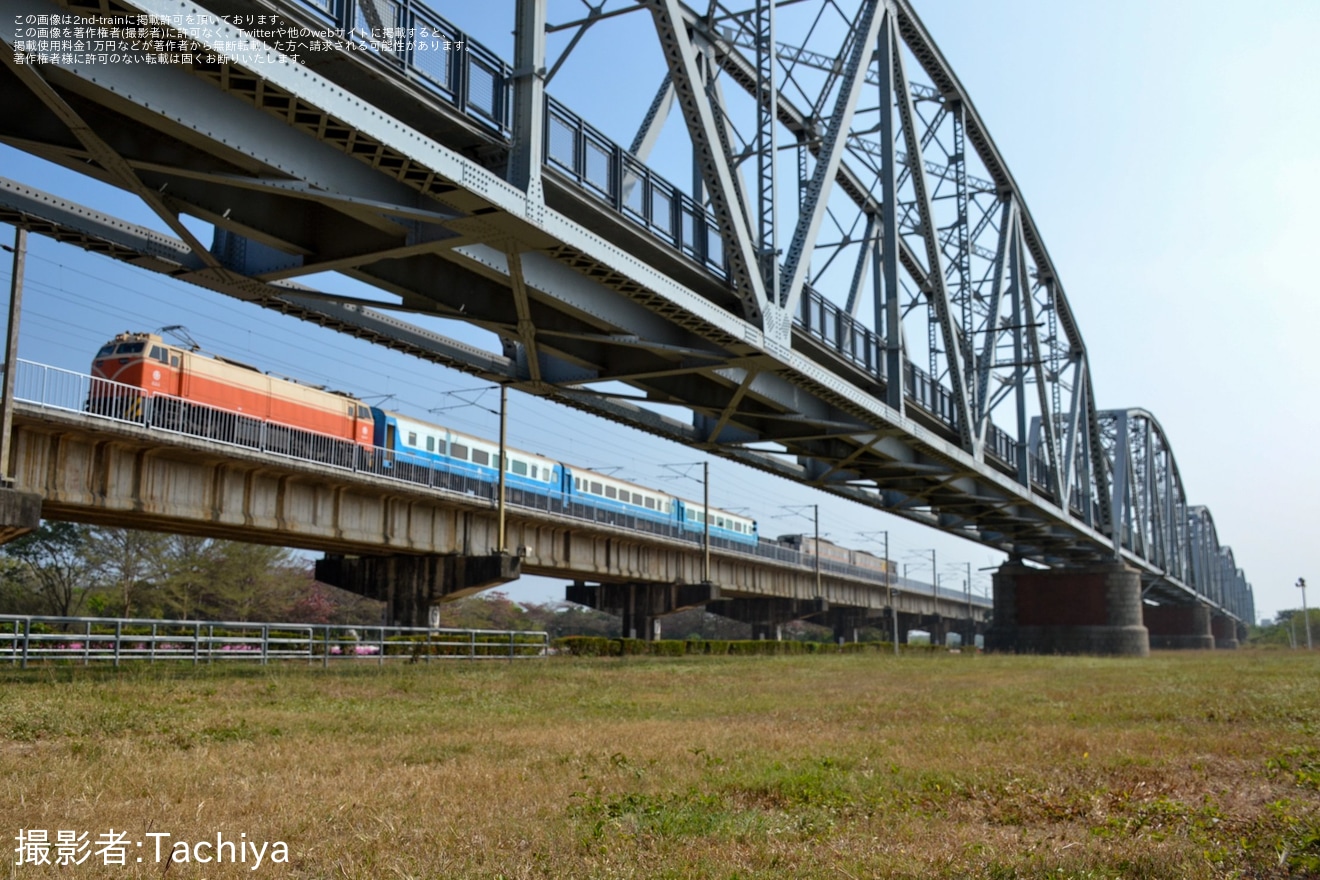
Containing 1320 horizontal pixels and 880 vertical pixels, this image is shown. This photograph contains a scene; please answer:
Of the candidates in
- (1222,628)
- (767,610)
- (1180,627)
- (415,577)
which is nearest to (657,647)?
(415,577)

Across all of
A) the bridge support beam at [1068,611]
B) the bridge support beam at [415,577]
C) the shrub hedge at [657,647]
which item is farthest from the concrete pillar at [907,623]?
the bridge support beam at [415,577]

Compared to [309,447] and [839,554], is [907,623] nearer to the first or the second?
[839,554]

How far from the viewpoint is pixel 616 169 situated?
19281mm

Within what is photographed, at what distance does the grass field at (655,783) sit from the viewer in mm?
6059

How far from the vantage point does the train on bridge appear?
1247 inches

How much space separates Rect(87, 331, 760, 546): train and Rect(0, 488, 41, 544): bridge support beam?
Result: 323 inches

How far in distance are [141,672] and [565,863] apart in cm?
1507

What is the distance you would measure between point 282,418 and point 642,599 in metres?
30.4

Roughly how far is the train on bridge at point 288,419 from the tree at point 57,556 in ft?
62.4

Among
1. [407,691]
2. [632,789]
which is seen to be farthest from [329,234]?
[632,789]

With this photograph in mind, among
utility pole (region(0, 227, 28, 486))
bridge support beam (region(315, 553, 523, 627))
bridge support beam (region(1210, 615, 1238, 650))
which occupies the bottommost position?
bridge support beam (region(1210, 615, 1238, 650))

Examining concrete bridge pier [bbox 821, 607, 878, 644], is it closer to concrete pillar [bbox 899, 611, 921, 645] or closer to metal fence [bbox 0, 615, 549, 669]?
concrete pillar [bbox 899, 611, 921, 645]

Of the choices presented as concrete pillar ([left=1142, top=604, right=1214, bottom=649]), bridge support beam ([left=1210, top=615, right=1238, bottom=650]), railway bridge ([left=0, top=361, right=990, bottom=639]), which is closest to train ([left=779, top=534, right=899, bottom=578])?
railway bridge ([left=0, top=361, right=990, bottom=639])

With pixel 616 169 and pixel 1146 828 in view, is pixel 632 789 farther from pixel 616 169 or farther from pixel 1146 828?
pixel 616 169
